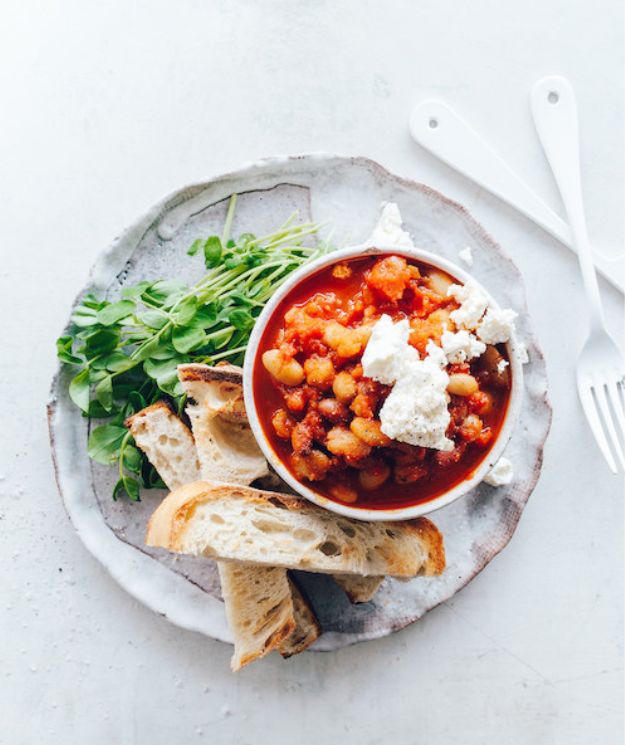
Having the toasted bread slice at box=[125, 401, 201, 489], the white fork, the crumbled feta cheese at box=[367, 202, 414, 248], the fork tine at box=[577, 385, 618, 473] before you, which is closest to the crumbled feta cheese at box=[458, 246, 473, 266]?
the crumbled feta cheese at box=[367, 202, 414, 248]

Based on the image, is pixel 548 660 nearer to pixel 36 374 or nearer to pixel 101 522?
pixel 101 522

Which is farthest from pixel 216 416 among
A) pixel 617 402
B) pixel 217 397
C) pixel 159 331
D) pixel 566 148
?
pixel 566 148

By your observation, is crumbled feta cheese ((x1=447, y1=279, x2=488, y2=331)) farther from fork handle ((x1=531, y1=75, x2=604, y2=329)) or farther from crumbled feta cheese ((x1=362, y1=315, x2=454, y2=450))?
fork handle ((x1=531, y1=75, x2=604, y2=329))

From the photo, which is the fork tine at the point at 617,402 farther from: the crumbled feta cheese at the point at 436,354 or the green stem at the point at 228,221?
the green stem at the point at 228,221

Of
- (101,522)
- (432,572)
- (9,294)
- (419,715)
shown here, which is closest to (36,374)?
(9,294)

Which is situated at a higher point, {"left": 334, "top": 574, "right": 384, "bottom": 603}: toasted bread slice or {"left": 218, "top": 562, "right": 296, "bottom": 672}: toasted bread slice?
{"left": 334, "top": 574, "right": 384, "bottom": 603}: toasted bread slice

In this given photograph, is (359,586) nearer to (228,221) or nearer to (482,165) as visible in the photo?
(228,221)
